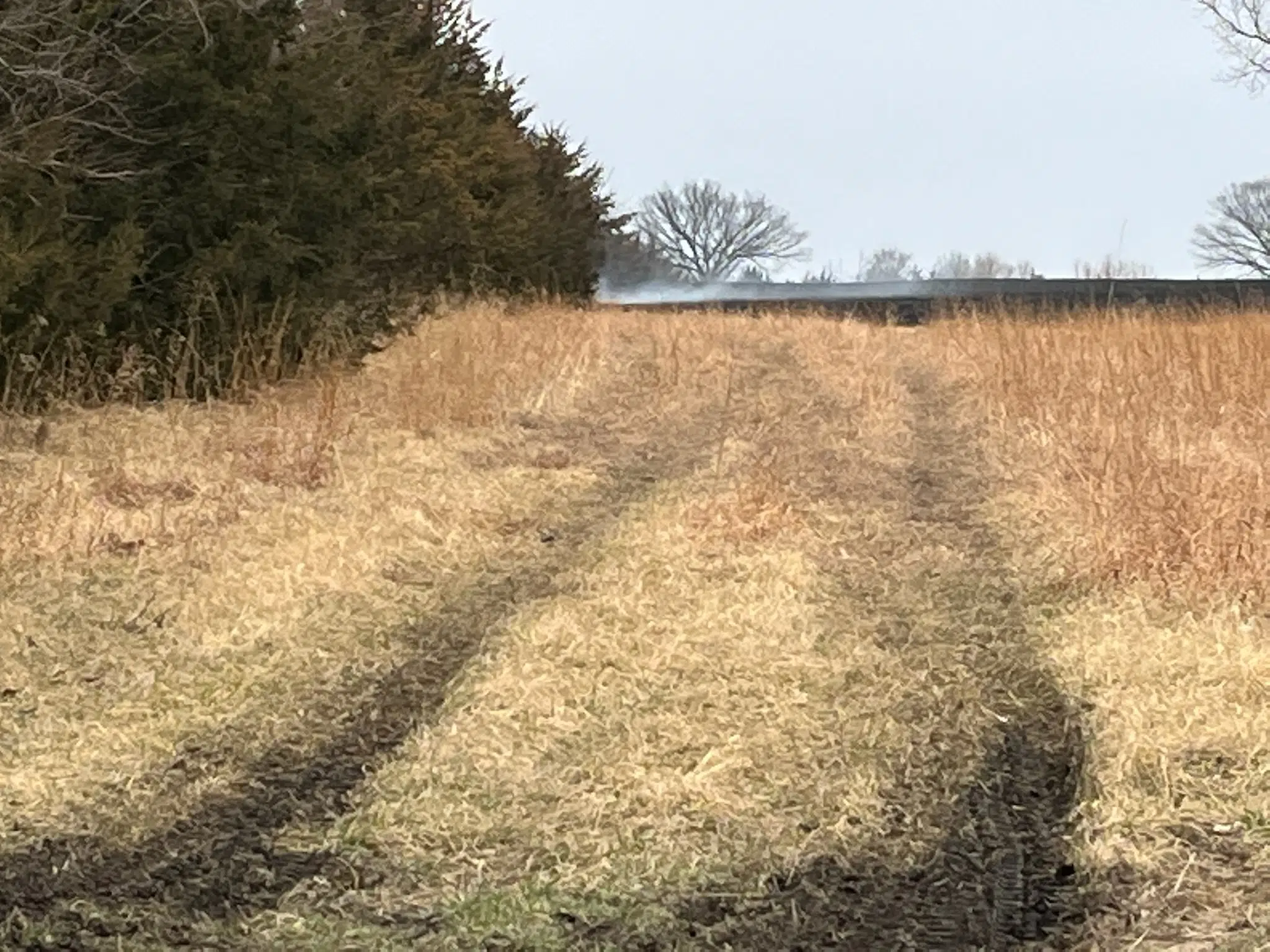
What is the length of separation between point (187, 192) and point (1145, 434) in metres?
5.61

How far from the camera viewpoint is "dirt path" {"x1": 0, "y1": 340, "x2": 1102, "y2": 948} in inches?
89.3

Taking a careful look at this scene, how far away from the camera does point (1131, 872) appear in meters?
2.39

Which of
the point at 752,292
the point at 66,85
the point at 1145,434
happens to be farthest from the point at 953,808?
the point at 752,292

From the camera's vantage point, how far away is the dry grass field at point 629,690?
235 cm

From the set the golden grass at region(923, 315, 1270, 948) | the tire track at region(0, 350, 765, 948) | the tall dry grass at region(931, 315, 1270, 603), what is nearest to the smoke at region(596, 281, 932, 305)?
the tall dry grass at region(931, 315, 1270, 603)

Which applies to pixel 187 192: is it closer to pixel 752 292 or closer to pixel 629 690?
pixel 629 690

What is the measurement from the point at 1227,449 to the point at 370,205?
18.9 feet

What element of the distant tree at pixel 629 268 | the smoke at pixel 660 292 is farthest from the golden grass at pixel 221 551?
the distant tree at pixel 629 268

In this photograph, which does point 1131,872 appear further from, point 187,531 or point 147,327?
point 147,327

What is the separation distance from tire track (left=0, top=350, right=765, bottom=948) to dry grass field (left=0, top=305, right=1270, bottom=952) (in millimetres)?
12

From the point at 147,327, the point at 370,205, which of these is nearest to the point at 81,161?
the point at 147,327

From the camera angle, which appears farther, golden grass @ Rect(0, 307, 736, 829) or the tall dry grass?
the tall dry grass

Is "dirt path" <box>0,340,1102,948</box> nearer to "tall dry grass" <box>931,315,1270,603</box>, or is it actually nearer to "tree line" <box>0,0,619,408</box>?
"tall dry grass" <box>931,315,1270,603</box>

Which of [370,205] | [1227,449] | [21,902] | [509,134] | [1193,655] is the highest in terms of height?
[509,134]
